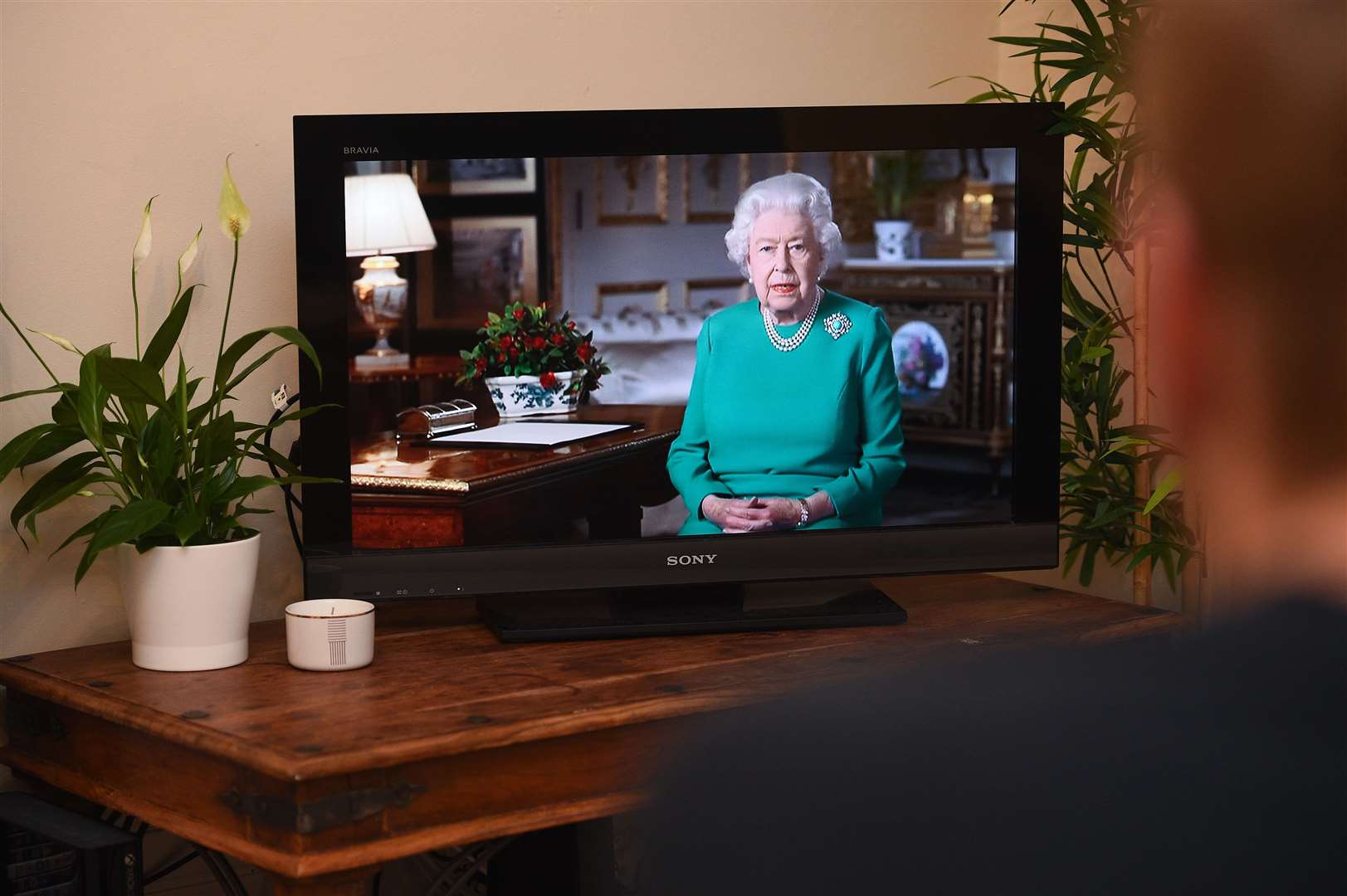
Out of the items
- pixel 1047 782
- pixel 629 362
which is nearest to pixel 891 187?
pixel 629 362

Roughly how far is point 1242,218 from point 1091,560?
2.10 meters

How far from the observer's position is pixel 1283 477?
1.24ft

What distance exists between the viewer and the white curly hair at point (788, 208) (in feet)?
6.10

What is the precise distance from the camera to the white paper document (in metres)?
1.82

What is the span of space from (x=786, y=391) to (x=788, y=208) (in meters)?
0.25

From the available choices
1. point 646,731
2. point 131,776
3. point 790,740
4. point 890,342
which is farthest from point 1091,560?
point 790,740

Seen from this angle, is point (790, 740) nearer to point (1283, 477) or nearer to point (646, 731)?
point (1283, 477)

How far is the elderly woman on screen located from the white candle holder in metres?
0.48

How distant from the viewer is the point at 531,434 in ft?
6.04

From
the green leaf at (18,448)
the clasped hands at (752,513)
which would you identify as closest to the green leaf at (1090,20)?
the clasped hands at (752,513)

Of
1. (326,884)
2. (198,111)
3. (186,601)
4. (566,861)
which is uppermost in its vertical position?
(198,111)

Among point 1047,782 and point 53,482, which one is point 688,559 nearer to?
point 53,482

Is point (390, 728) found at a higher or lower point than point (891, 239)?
lower

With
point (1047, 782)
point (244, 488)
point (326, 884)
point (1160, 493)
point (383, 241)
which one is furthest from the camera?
point (1160, 493)
